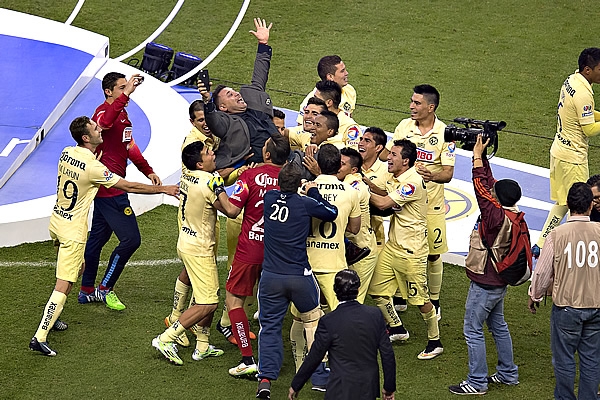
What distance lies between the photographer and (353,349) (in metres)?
6.39

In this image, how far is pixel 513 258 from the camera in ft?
24.8

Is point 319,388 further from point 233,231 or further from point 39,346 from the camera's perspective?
point 39,346

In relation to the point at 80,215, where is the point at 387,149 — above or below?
above

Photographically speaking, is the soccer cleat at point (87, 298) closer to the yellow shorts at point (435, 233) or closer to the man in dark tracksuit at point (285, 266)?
the man in dark tracksuit at point (285, 266)

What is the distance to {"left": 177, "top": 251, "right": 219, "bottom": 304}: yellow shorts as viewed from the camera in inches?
325

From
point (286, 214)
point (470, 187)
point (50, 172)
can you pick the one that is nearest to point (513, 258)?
point (286, 214)

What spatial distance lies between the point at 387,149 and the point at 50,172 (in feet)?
14.9

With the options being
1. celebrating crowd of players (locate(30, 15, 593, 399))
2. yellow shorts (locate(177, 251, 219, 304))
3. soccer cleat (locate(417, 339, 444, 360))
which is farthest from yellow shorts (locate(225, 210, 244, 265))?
soccer cleat (locate(417, 339, 444, 360))

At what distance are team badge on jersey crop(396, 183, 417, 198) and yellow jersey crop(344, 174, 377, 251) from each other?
0.27 meters

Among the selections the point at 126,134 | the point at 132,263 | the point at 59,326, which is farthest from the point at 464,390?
the point at 132,263

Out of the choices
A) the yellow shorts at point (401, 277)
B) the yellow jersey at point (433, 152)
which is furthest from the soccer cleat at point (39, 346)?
the yellow jersey at point (433, 152)

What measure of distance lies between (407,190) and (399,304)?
1783 mm

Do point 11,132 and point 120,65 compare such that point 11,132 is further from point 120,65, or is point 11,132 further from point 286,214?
point 286,214

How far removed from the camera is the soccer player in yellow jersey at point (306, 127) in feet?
28.9
